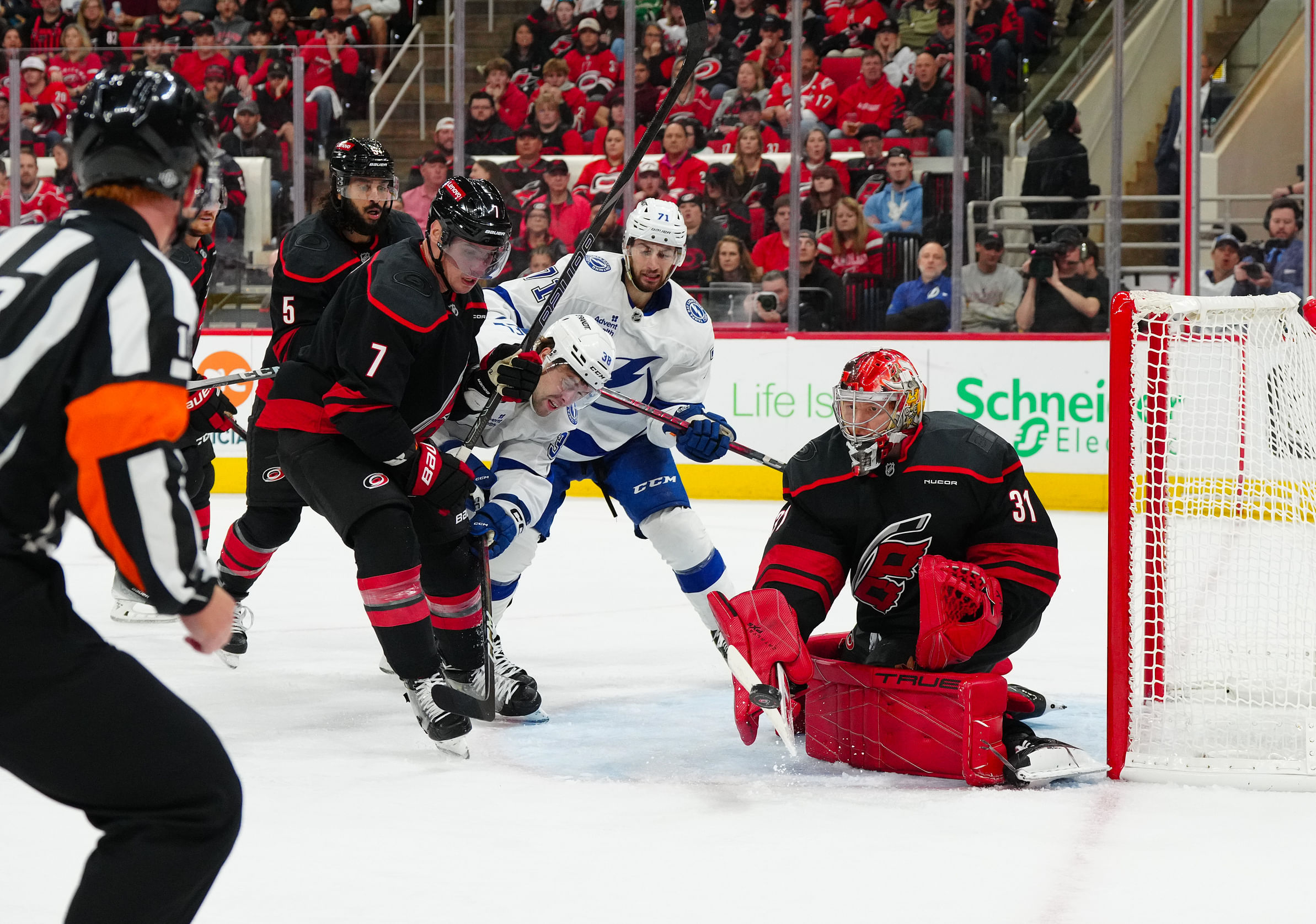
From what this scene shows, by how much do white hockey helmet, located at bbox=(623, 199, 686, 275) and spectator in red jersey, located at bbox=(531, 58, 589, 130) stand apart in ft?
13.9

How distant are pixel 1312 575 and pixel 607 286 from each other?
1.73 metres

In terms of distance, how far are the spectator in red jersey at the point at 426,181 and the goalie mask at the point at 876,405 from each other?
5283 millimetres

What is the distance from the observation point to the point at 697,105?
755 centimetres

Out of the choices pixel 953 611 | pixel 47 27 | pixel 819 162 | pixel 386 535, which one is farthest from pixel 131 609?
pixel 47 27

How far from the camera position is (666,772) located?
9.38 feet

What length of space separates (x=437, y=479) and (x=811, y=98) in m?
4.79

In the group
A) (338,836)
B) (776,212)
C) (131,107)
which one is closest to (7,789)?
(338,836)

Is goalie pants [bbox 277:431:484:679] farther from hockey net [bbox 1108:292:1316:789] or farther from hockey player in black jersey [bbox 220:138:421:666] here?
hockey net [bbox 1108:292:1316:789]

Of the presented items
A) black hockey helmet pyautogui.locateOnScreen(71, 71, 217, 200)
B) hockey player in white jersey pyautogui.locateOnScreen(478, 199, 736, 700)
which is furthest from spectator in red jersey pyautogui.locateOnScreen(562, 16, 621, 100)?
black hockey helmet pyautogui.locateOnScreen(71, 71, 217, 200)

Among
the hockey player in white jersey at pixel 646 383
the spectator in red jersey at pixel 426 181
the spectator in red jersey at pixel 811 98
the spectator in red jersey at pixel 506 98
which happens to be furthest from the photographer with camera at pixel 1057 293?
the hockey player in white jersey at pixel 646 383

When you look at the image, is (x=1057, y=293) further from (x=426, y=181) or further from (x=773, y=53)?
(x=426, y=181)

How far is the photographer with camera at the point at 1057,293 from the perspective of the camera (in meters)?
6.80

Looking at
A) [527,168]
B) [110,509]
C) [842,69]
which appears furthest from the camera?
[527,168]

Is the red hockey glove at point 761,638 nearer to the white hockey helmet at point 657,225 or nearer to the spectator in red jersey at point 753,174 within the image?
the white hockey helmet at point 657,225
